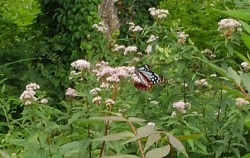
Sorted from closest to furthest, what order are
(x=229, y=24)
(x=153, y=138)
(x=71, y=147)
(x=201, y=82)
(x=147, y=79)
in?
(x=153, y=138) < (x=71, y=147) < (x=229, y=24) < (x=201, y=82) < (x=147, y=79)

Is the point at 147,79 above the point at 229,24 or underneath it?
underneath

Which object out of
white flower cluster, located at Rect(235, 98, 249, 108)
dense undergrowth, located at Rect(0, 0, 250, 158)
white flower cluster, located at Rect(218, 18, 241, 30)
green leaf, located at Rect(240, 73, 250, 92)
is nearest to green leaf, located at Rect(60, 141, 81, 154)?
dense undergrowth, located at Rect(0, 0, 250, 158)

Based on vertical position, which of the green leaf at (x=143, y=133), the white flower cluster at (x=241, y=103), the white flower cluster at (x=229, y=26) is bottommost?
the white flower cluster at (x=241, y=103)

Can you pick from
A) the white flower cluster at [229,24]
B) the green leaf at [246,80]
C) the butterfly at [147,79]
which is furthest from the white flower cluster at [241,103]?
the green leaf at [246,80]

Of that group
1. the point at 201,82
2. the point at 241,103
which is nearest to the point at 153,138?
the point at 241,103

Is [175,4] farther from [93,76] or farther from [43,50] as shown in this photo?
[93,76]

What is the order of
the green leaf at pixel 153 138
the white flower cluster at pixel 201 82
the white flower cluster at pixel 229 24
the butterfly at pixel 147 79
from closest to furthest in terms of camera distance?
1. the green leaf at pixel 153 138
2. the white flower cluster at pixel 229 24
3. the white flower cluster at pixel 201 82
4. the butterfly at pixel 147 79

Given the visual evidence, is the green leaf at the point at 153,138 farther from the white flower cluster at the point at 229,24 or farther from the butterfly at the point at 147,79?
the butterfly at the point at 147,79

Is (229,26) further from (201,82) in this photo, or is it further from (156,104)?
(156,104)

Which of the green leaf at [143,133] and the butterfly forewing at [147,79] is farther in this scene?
the butterfly forewing at [147,79]

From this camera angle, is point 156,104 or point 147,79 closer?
point 156,104

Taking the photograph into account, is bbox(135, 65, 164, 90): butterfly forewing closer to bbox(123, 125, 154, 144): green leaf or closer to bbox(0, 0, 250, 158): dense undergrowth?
bbox(0, 0, 250, 158): dense undergrowth

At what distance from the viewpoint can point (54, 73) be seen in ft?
30.4

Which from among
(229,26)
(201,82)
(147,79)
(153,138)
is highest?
(153,138)
